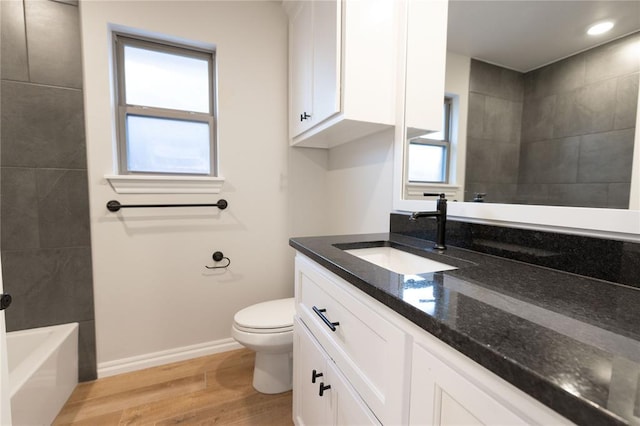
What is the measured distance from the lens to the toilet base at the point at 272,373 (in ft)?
5.09

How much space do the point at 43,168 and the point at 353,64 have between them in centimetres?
167

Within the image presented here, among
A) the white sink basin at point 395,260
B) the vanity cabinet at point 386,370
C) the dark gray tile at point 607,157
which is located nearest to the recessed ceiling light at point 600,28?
the dark gray tile at point 607,157

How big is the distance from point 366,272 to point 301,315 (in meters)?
0.52

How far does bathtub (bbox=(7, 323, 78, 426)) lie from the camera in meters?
1.15

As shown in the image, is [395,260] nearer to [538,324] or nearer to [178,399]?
[538,324]

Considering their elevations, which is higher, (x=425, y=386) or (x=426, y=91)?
(x=426, y=91)

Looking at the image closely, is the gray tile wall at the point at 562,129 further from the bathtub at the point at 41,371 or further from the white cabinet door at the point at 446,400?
the bathtub at the point at 41,371

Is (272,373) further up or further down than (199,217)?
further down

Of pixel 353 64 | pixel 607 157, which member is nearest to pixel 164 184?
pixel 353 64

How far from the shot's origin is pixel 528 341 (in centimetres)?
40

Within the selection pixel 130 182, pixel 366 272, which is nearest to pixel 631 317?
pixel 366 272

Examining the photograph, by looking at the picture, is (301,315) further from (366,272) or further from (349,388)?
(366,272)

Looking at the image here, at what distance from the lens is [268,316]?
1.54m

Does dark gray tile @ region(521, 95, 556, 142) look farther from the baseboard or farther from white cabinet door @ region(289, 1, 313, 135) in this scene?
the baseboard
